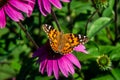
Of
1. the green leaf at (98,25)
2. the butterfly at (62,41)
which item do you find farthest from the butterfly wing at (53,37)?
the green leaf at (98,25)

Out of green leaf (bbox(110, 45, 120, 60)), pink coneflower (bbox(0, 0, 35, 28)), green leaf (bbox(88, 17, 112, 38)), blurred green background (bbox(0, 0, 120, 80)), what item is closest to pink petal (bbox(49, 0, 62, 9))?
pink coneflower (bbox(0, 0, 35, 28))

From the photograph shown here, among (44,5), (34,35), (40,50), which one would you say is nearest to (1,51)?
(34,35)

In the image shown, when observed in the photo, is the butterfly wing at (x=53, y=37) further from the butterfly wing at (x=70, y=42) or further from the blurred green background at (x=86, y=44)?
the blurred green background at (x=86, y=44)

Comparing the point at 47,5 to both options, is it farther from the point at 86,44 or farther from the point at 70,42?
the point at 86,44

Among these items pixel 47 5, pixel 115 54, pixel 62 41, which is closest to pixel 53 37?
pixel 62 41

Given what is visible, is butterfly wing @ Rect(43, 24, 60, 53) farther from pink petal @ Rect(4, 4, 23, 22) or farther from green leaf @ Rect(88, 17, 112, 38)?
green leaf @ Rect(88, 17, 112, 38)

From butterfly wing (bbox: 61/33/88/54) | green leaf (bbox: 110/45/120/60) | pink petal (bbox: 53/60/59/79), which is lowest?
green leaf (bbox: 110/45/120/60)
